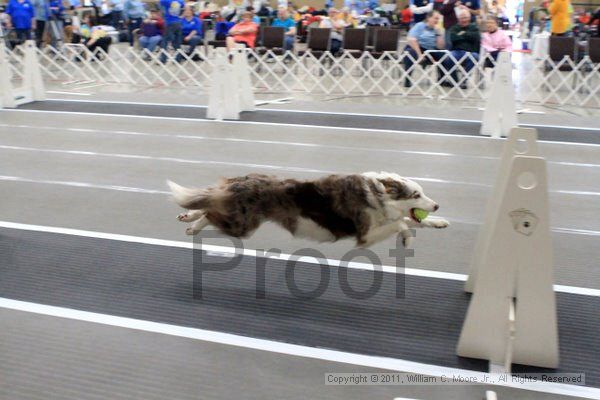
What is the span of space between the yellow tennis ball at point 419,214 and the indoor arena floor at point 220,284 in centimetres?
50

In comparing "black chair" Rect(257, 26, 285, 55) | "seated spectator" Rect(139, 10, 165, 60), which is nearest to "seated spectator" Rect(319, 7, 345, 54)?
"black chair" Rect(257, 26, 285, 55)

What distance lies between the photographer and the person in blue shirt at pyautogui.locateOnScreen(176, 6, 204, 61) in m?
15.6

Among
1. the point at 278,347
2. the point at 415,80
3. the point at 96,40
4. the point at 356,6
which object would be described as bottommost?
the point at 278,347

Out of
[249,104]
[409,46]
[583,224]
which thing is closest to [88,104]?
[249,104]

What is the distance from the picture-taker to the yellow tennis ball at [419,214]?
366 centimetres

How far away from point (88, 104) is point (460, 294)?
29.2 feet

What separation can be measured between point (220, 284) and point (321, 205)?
3.02ft

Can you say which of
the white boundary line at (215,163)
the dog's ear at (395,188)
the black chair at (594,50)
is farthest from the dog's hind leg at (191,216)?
the black chair at (594,50)

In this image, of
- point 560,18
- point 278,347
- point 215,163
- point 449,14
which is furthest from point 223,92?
point 560,18

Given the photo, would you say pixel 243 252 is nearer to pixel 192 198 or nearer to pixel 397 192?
pixel 192 198

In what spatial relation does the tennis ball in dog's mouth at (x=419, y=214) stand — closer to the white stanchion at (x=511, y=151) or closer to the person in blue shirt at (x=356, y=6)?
the white stanchion at (x=511, y=151)

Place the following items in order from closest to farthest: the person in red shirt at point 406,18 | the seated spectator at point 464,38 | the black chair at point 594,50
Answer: the black chair at point 594,50 → the seated spectator at point 464,38 → the person in red shirt at point 406,18

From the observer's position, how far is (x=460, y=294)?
3.83 m

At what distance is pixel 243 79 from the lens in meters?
9.88
